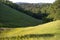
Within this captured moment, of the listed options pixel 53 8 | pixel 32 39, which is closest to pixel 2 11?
pixel 53 8

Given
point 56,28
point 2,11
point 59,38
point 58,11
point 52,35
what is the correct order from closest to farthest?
point 59,38, point 52,35, point 56,28, point 58,11, point 2,11

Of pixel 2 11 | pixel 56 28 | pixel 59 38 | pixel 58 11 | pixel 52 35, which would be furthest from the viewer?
pixel 2 11

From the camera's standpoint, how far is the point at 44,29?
23203 millimetres

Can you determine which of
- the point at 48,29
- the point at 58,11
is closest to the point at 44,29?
the point at 48,29

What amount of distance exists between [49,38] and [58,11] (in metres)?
32.0

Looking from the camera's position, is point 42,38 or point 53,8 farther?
point 53,8

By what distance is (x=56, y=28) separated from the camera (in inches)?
901

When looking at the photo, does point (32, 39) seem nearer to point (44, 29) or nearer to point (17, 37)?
point (17, 37)

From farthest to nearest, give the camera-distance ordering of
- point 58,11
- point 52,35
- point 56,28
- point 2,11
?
point 2,11 → point 58,11 → point 56,28 → point 52,35

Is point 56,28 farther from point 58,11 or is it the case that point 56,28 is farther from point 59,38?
point 58,11

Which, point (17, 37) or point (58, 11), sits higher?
point (17, 37)

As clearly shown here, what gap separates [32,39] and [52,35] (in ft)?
7.72

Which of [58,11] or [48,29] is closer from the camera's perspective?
[48,29]

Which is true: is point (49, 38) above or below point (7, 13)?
above
